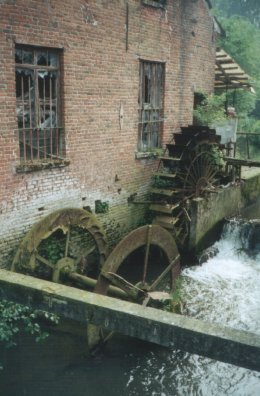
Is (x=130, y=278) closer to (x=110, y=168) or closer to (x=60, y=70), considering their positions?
(x=110, y=168)

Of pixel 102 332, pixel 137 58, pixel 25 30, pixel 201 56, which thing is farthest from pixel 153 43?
pixel 102 332

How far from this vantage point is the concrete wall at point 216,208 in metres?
8.77

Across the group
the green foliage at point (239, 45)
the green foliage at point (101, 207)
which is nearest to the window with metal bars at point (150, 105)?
the green foliage at point (101, 207)

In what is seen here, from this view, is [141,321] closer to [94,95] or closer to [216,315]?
[216,315]

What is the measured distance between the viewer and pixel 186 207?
9.10m

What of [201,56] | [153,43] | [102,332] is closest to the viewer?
[102,332]

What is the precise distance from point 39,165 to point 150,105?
3.62m

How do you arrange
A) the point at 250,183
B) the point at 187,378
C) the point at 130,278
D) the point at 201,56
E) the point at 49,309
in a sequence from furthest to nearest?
the point at 250,183 → the point at 201,56 → the point at 130,278 → the point at 187,378 → the point at 49,309

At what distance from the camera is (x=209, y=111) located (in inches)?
441

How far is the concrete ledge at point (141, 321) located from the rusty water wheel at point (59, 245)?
1572mm

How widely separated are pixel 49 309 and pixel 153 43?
21.3 ft

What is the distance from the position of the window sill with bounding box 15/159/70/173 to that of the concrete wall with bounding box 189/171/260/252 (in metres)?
3.14

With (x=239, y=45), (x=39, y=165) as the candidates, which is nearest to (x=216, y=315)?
(x=39, y=165)

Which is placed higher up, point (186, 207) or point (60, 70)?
point (60, 70)
